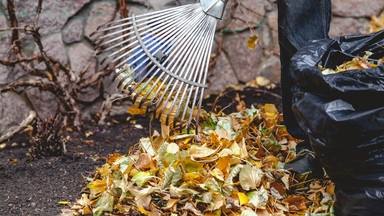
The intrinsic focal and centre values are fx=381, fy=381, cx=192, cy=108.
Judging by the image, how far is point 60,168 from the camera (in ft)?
5.82

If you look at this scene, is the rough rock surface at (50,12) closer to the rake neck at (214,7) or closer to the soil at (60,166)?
the soil at (60,166)

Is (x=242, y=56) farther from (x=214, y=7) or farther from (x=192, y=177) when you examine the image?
(x=192, y=177)

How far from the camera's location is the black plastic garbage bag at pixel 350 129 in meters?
A: 1.10

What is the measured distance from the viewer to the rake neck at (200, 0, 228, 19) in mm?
1522

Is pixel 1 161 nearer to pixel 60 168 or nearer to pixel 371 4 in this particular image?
pixel 60 168

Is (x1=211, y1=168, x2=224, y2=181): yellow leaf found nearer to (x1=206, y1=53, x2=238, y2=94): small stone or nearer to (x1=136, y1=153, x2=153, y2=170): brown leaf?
(x1=136, y1=153, x2=153, y2=170): brown leaf

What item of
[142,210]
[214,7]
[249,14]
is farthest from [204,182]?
[249,14]

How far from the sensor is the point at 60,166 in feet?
5.88

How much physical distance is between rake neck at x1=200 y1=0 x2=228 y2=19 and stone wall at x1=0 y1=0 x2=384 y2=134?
1.84ft

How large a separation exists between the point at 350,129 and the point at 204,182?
0.54 metres

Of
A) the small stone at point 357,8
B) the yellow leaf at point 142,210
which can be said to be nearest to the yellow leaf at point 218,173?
the yellow leaf at point 142,210

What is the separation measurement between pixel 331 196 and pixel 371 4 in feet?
7.76

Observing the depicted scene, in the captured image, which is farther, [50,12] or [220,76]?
[220,76]

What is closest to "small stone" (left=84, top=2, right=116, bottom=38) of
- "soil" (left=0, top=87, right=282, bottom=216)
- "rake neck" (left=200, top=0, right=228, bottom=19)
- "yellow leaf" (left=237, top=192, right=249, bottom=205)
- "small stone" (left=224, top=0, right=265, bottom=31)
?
"soil" (left=0, top=87, right=282, bottom=216)
